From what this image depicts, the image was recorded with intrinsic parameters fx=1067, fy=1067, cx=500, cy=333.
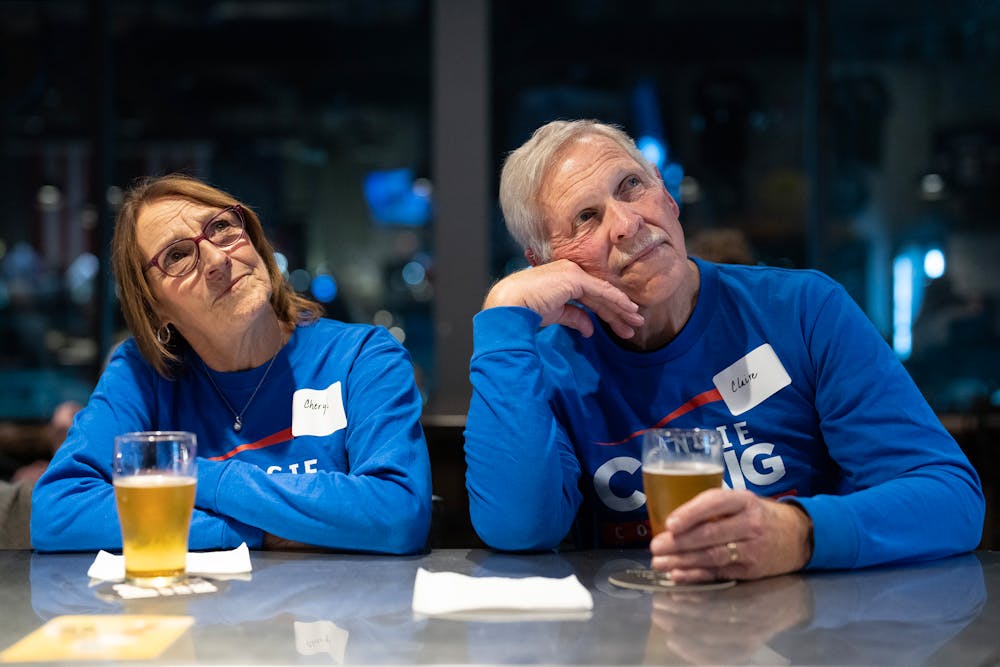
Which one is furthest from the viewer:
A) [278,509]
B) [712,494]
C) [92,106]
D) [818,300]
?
[92,106]

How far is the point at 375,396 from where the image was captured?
70.8 inches

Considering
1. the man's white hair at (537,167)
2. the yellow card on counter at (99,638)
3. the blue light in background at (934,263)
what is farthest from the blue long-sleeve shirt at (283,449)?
the blue light in background at (934,263)

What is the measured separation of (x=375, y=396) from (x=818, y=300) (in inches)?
29.4

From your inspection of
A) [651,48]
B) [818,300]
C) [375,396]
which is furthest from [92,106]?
[818,300]

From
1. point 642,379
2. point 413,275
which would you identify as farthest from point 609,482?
point 413,275

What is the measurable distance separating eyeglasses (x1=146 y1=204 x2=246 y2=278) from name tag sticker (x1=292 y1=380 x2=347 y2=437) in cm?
31

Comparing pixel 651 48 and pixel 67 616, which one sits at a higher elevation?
pixel 651 48

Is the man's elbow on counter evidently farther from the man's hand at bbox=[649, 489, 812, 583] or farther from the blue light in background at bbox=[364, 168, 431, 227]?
the blue light in background at bbox=[364, 168, 431, 227]

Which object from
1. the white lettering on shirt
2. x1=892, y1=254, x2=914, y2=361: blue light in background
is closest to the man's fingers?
the white lettering on shirt

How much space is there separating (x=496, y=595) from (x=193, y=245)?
105 centimetres

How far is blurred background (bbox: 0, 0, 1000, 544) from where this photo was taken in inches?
249

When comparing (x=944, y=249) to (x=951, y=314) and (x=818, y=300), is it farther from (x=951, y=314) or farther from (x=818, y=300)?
(x=818, y=300)

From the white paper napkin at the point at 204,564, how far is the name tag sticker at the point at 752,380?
0.79m

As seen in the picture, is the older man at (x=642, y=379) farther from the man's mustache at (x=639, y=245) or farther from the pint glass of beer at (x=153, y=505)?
the pint glass of beer at (x=153, y=505)
